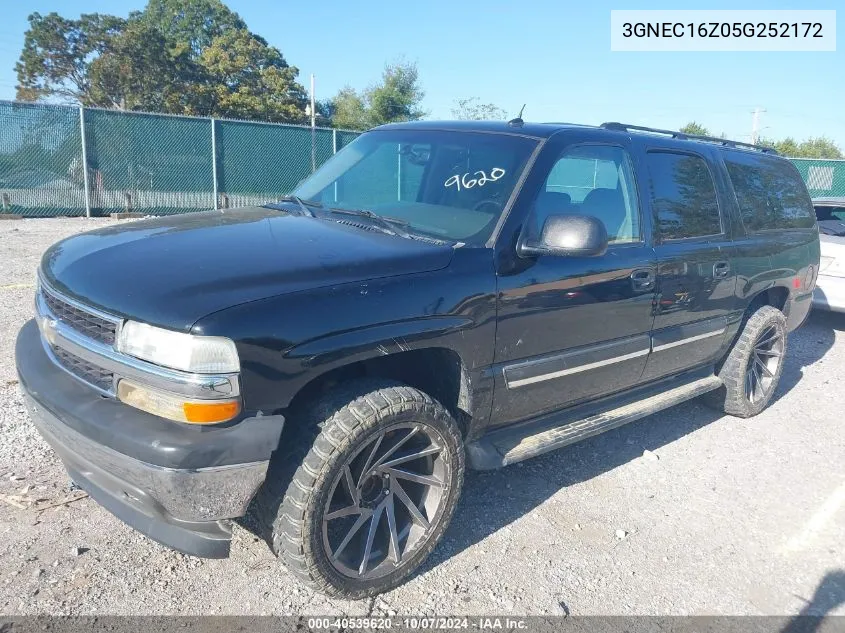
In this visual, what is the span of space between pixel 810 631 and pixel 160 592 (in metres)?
2.74

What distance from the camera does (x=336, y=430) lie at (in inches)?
95.6

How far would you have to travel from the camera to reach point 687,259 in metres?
3.91

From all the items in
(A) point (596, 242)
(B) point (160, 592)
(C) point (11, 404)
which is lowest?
(B) point (160, 592)

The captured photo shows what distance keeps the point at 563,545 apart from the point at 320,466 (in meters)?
1.47

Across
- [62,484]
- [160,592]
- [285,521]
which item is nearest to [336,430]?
[285,521]

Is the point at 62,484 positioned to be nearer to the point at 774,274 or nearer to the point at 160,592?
the point at 160,592

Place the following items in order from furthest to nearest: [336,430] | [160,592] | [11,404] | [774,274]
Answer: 1. [774,274]
2. [11,404]
3. [160,592]
4. [336,430]

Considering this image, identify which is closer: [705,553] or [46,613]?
[46,613]

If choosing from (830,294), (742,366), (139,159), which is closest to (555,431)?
(742,366)

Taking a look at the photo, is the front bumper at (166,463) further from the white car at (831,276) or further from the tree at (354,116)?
the tree at (354,116)

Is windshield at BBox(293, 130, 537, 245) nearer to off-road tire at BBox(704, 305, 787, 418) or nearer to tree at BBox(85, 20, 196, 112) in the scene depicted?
off-road tire at BBox(704, 305, 787, 418)

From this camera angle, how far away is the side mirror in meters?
2.88

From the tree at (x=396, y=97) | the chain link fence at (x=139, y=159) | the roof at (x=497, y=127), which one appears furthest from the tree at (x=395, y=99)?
the roof at (x=497, y=127)

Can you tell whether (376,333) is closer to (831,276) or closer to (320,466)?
(320,466)
